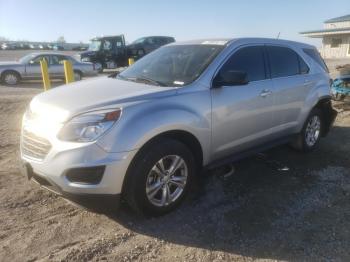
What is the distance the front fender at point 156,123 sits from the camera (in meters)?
3.43

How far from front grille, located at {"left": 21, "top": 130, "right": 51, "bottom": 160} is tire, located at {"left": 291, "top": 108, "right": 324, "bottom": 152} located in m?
3.94

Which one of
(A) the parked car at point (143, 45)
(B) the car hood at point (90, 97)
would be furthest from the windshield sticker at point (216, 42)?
(A) the parked car at point (143, 45)

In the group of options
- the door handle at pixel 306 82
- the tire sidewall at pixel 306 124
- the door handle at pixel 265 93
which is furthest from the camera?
the tire sidewall at pixel 306 124

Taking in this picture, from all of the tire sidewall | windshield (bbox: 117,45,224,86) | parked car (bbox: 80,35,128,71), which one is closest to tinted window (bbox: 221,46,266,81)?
windshield (bbox: 117,45,224,86)

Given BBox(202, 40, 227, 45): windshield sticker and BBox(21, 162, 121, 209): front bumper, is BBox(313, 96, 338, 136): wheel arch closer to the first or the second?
BBox(202, 40, 227, 45): windshield sticker

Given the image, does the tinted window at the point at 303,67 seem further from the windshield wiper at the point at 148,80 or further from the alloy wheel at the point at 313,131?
the windshield wiper at the point at 148,80

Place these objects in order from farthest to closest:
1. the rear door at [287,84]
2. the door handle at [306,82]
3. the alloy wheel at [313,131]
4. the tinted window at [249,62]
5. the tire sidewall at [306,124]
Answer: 1. the alloy wheel at [313,131]
2. the tire sidewall at [306,124]
3. the door handle at [306,82]
4. the rear door at [287,84]
5. the tinted window at [249,62]

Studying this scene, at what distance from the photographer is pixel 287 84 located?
17.5ft

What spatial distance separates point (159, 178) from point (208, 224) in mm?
688

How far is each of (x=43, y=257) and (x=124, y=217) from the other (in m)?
0.94

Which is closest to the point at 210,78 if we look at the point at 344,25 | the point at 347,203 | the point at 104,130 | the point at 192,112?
the point at 192,112

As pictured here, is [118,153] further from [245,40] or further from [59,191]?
[245,40]

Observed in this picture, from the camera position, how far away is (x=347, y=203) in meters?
4.44

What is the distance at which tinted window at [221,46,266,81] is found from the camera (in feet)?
15.1
